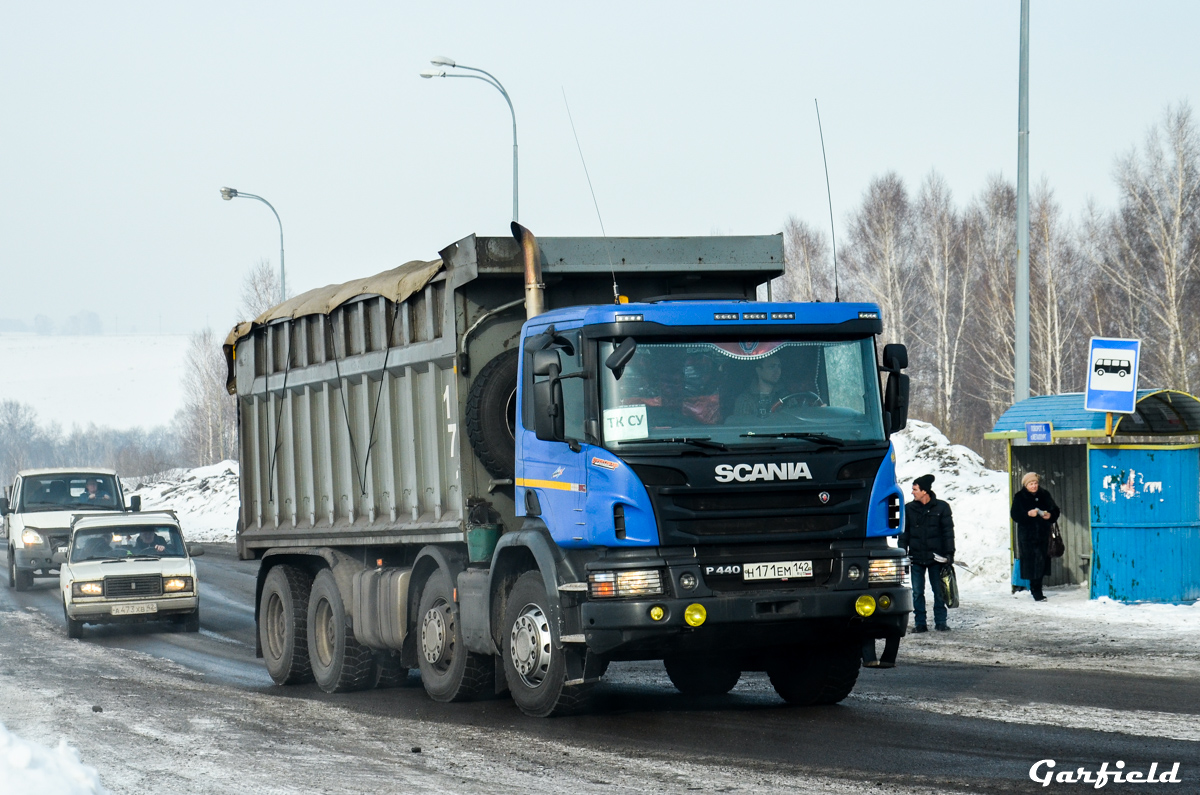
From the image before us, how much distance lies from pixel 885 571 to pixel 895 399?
1089 mm

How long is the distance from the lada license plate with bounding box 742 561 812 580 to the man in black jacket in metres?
Result: 6.55

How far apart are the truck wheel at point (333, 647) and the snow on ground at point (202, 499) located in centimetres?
3734

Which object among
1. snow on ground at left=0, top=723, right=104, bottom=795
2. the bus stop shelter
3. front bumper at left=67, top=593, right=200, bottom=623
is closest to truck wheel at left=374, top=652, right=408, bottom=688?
snow on ground at left=0, top=723, right=104, bottom=795

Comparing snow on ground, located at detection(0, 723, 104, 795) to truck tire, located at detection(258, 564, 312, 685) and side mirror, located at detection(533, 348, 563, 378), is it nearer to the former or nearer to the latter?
side mirror, located at detection(533, 348, 563, 378)

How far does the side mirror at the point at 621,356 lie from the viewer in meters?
8.67

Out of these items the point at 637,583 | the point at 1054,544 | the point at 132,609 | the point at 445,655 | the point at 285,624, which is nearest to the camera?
the point at 637,583

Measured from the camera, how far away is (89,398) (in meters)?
192

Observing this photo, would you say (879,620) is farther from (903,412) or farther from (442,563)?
(442,563)

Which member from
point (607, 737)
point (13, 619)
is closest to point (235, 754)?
point (607, 737)

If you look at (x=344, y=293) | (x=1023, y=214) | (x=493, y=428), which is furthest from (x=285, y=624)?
(x=1023, y=214)

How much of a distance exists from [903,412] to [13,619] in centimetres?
1680

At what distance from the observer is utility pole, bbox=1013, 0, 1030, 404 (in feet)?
61.9

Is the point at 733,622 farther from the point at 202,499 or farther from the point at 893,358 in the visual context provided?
the point at 202,499

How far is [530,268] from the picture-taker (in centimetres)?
1032
